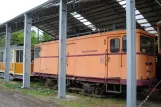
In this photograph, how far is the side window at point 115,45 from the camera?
1291cm

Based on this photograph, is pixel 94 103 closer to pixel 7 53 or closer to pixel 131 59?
pixel 131 59

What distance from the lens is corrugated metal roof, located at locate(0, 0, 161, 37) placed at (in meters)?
15.6

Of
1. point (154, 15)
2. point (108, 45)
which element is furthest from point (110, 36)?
point (154, 15)

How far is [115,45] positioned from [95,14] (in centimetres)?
836

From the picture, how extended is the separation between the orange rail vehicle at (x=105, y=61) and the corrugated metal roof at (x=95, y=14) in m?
1.64

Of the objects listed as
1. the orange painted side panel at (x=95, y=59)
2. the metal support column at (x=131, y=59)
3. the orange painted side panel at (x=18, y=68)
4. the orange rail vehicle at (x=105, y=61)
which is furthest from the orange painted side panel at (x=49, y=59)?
the metal support column at (x=131, y=59)

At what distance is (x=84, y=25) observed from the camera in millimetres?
23672

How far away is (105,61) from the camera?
1334 centimetres

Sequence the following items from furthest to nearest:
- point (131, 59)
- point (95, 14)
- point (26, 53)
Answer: point (95, 14), point (26, 53), point (131, 59)

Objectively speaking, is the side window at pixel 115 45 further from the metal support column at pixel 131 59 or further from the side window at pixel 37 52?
the side window at pixel 37 52

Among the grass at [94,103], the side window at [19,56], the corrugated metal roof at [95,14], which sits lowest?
the grass at [94,103]

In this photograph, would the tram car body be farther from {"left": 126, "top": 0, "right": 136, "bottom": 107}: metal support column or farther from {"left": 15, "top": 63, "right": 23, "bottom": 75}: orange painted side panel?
{"left": 126, "top": 0, "right": 136, "bottom": 107}: metal support column

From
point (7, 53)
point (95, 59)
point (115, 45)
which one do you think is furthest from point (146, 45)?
point (7, 53)

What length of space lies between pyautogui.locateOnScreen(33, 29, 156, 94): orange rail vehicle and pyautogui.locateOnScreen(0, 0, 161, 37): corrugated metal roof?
64.4 inches
